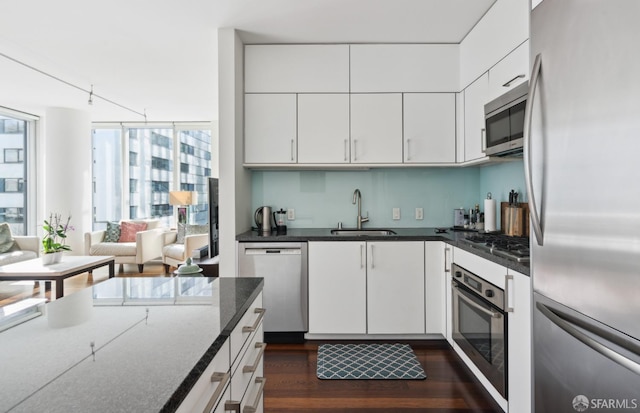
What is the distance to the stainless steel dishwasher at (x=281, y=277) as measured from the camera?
9.77 ft

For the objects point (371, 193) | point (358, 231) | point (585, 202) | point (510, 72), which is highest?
point (510, 72)

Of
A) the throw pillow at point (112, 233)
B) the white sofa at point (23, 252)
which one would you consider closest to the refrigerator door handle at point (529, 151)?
the white sofa at point (23, 252)

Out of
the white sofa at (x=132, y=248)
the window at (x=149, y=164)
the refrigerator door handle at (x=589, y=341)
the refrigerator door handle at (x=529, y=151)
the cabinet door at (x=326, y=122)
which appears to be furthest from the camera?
the window at (x=149, y=164)

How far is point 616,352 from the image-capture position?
1.02 m

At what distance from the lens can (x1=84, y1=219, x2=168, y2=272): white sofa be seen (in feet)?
18.0

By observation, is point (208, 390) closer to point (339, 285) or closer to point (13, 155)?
point (339, 285)

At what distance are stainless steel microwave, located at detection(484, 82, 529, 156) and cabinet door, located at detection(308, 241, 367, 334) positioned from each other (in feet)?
3.93

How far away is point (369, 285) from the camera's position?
2967 millimetres

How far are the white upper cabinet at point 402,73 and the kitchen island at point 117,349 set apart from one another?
2506mm

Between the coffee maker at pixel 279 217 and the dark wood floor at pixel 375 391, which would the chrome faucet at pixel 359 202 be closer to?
the coffee maker at pixel 279 217

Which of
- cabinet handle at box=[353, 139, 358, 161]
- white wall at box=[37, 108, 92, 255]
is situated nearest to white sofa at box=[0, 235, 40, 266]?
white wall at box=[37, 108, 92, 255]

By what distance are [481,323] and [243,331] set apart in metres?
1.53

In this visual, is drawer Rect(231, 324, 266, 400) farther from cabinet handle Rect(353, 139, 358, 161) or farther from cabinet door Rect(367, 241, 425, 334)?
cabinet handle Rect(353, 139, 358, 161)

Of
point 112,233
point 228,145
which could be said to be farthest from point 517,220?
point 112,233
